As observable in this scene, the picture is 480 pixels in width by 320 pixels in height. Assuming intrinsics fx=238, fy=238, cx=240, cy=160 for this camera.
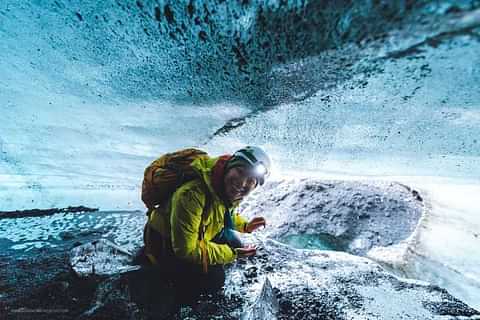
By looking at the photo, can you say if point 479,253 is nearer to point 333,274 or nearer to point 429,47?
point 333,274

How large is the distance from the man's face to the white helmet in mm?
68

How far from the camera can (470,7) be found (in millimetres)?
1045

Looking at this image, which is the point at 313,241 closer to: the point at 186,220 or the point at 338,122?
the point at 338,122

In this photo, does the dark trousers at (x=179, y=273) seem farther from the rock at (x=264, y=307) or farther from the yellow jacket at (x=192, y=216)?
the rock at (x=264, y=307)

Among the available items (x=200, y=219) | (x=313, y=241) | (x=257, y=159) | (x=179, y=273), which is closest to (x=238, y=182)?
(x=257, y=159)

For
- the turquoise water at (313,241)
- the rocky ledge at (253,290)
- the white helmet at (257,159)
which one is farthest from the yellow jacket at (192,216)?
the turquoise water at (313,241)

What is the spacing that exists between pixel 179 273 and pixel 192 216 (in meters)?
0.86

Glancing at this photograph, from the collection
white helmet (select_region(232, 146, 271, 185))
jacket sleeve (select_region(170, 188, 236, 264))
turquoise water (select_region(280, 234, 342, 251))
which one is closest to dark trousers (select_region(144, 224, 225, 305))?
jacket sleeve (select_region(170, 188, 236, 264))

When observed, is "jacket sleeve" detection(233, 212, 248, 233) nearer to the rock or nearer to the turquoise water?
the rock

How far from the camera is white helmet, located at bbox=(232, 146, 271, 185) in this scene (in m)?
2.01

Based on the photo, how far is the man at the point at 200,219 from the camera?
1977 millimetres

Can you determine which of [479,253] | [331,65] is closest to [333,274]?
[331,65]

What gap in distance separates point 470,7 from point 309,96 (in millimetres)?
1887

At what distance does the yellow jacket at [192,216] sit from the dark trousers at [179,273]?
15 cm
